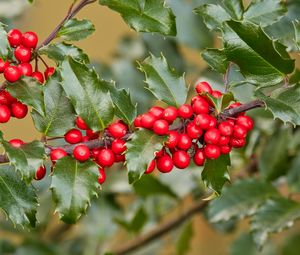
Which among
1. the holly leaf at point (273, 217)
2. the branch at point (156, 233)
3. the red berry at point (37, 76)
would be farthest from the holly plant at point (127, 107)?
the branch at point (156, 233)

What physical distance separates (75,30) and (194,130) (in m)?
0.19

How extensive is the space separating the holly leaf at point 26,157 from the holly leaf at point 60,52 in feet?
0.33

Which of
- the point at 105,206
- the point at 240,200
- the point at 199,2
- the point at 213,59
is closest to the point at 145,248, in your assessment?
the point at 105,206

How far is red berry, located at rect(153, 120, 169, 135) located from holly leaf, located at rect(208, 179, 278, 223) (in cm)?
45

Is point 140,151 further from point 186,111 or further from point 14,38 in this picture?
point 14,38

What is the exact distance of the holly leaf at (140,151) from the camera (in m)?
0.57

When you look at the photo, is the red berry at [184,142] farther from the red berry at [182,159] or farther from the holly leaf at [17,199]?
the holly leaf at [17,199]

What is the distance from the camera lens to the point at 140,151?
0.57 m

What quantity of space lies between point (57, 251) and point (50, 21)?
90cm

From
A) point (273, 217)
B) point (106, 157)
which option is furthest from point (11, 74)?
point (273, 217)

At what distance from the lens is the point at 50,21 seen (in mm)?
1921

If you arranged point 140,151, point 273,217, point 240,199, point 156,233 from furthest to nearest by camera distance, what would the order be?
point 156,233
point 240,199
point 273,217
point 140,151

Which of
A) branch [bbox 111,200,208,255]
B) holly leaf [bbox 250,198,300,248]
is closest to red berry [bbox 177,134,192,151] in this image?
holly leaf [bbox 250,198,300,248]

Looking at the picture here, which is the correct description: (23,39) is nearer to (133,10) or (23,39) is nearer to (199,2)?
(133,10)
